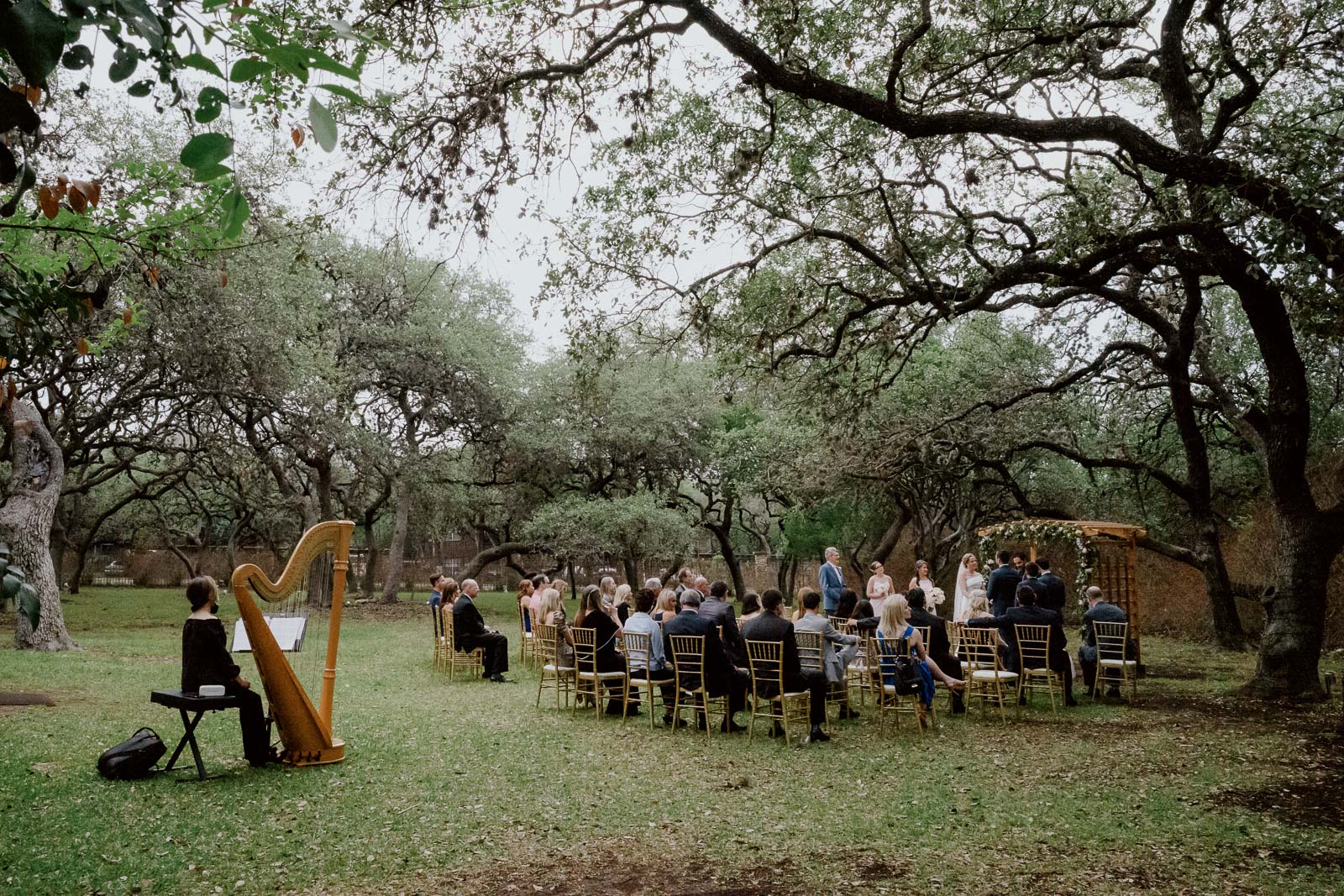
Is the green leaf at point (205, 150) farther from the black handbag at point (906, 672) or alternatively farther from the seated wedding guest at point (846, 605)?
the seated wedding guest at point (846, 605)

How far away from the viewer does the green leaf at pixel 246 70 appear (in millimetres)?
1409

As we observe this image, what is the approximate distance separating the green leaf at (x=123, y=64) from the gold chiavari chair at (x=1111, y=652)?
33.7 feet

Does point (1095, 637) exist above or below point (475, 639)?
above

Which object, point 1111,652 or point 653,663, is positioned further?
point 1111,652

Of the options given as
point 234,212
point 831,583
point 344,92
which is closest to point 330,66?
point 344,92

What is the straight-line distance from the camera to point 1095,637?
Answer: 10.2m

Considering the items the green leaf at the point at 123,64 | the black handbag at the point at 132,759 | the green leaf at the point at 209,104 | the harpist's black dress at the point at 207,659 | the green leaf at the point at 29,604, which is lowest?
the black handbag at the point at 132,759

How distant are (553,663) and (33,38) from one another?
9.62 m

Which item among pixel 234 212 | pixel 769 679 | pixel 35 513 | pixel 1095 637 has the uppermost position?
pixel 35 513

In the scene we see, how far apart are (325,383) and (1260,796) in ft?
50.1

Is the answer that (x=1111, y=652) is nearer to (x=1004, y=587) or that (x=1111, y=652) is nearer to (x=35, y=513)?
(x=1004, y=587)

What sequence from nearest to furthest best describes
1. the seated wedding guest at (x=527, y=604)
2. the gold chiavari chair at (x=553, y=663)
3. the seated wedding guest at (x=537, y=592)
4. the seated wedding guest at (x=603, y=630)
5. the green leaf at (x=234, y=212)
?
1. the green leaf at (x=234, y=212)
2. the seated wedding guest at (x=603, y=630)
3. the gold chiavari chair at (x=553, y=663)
4. the seated wedding guest at (x=537, y=592)
5. the seated wedding guest at (x=527, y=604)

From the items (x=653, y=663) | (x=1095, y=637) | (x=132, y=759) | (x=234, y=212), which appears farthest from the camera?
(x=1095, y=637)

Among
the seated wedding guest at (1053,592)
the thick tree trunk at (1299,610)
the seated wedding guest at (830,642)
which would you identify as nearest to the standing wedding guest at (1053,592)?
the seated wedding guest at (1053,592)
